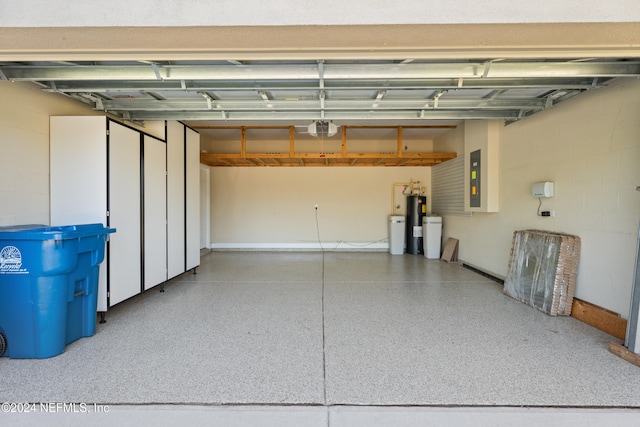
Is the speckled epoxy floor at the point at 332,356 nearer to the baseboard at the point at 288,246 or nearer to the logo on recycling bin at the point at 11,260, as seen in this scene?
the logo on recycling bin at the point at 11,260

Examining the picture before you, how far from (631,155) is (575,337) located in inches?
71.8

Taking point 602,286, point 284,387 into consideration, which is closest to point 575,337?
point 602,286

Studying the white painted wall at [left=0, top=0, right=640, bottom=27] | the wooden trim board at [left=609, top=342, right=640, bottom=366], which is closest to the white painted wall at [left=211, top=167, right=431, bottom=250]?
the wooden trim board at [left=609, top=342, right=640, bottom=366]

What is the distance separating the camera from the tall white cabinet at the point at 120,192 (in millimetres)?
3234

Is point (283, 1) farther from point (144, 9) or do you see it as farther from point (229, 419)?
point (229, 419)

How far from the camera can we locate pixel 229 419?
1765mm

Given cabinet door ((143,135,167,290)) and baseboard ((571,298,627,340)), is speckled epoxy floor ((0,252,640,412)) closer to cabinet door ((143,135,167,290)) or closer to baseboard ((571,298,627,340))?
baseboard ((571,298,627,340))

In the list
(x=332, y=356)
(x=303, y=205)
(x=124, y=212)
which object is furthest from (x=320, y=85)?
(x=303, y=205)

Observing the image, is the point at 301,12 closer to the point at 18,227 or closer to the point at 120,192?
the point at 120,192

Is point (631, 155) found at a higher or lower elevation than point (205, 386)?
higher

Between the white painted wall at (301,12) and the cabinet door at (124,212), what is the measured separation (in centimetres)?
185

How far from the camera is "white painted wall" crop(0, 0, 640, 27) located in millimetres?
1625

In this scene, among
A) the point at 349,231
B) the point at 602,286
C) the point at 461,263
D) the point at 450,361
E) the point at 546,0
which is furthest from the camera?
the point at 349,231

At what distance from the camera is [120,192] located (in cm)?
346
